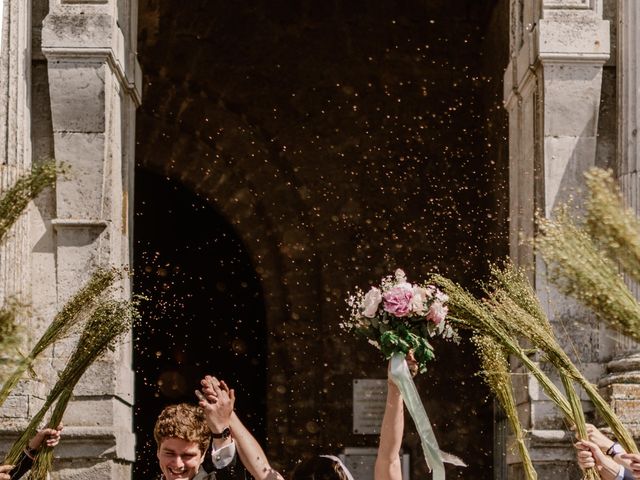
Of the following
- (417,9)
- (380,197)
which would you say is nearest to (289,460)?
(380,197)

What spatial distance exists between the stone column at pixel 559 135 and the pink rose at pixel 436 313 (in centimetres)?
260

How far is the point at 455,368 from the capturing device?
12.5 m

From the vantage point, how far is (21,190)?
4109 mm

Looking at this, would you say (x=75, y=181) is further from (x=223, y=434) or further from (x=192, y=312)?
(x=192, y=312)

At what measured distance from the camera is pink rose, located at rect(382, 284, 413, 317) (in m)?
5.09

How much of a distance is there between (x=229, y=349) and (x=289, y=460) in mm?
1412

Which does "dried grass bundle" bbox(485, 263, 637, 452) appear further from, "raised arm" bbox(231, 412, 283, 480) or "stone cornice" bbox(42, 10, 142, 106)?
"stone cornice" bbox(42, 10, 142, 106)

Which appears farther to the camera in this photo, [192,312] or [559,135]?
[192,312]

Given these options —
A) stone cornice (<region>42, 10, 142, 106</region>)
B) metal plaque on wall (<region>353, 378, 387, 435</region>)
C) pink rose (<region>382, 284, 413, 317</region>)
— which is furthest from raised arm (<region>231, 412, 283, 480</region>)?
metal plaque on wall (<region>353, 378, 387, 435</region>)

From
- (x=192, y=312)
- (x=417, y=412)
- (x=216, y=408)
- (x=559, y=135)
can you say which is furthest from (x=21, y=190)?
(x=192, y=312)

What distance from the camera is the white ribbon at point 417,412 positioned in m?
4.82

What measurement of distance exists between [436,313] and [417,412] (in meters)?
0.39

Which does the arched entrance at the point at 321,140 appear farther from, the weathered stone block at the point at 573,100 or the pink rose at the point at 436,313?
the pink rose at the point at 436,313

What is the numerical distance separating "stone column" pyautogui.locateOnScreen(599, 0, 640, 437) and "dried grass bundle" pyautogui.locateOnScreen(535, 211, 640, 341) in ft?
10.0
